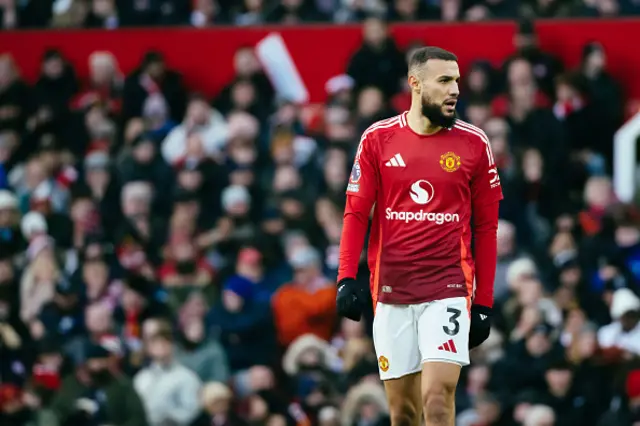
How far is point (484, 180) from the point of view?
938 cm

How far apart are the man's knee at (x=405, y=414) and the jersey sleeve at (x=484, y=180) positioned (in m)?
1.16

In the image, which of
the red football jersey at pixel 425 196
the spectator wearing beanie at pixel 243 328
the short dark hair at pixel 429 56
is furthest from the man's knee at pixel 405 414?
the spectator wearing beanie at pixel 243 328

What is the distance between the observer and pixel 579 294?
1421 cm

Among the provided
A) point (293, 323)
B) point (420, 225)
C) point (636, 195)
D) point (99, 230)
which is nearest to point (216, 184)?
point (99, 230)

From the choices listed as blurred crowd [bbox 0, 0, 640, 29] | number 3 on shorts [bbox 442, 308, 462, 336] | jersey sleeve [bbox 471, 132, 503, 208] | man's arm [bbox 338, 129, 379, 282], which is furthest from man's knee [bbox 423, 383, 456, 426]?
blurred crowd [bbox 0, 0, 640, 29]

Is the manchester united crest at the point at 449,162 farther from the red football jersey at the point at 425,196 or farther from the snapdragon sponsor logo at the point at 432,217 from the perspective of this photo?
the snapdragon sponsor logo at the point at 432,217

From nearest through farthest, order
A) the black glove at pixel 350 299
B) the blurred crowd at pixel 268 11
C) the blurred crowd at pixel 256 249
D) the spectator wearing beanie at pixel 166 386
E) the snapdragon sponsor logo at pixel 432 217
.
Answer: the black glove at pixel 350 299 → the snapdragon sponsor logo at pixel 432 217 → the blurred crowd at pixel 256 249 → the spectator wearing beanie at pixel 166 386 → the blurred crowd at pixel 268 11

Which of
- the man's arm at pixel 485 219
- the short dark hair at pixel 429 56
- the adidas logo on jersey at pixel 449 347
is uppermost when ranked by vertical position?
the short dark hair at pixel 429 56

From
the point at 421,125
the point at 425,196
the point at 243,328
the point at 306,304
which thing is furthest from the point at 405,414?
the point at 243,328

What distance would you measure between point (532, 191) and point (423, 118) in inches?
254

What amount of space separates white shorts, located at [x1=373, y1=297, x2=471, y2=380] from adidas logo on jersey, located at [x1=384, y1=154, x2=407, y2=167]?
30.1 inches

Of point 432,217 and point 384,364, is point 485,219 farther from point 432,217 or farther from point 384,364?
point 384,364

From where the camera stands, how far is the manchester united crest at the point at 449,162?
925 cm

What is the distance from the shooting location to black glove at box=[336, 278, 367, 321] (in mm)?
9109
